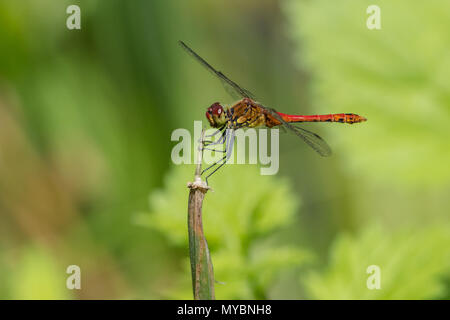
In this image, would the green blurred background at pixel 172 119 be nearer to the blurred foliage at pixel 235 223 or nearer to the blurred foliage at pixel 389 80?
the blurred foliage at pixel 389 80

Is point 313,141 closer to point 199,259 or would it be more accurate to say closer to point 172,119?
point 199,259

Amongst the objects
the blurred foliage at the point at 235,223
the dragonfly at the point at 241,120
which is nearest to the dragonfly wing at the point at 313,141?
the dragonfly at the point at 241,120

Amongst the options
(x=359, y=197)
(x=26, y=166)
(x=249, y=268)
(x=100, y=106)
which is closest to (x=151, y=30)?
(x=100, y=106)

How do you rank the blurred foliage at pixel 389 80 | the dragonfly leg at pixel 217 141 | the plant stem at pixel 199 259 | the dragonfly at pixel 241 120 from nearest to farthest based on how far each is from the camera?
the plant stem at pixel 199 259, the dragonfly leg at pixel 217 141, the dragonfly at pixel 241 120, the blurred foliage at pixel 389 80

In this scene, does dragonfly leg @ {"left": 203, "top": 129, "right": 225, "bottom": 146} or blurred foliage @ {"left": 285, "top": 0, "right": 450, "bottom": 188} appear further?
blurred foliage @ {"left": 285, "top": 0, "right": 450, "bottom": 188}

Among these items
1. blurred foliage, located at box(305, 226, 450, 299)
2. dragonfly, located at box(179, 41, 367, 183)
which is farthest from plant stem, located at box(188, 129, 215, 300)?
blurred foliage, located at box(305, 226, 450, 299)

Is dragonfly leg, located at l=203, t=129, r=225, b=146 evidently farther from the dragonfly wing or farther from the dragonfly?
the dragonfly wing
